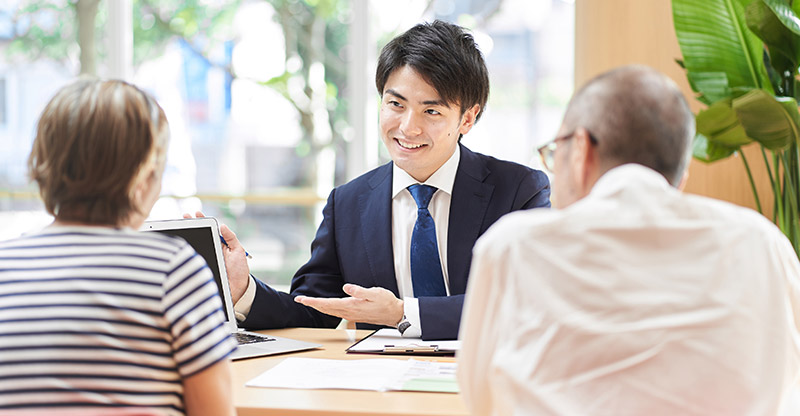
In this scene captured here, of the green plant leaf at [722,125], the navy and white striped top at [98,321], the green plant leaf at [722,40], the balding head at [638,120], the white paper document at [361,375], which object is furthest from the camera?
the green plant leaf at [722,40]

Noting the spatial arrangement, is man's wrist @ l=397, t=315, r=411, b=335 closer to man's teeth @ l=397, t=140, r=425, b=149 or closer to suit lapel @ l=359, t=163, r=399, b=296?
suit lapel @ l=359, t=163, r=399, b=296

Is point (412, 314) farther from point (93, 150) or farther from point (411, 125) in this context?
point (93, 150)

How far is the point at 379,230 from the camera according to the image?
221cm

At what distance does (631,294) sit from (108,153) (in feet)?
2.45

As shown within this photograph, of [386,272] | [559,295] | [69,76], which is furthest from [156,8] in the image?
[559,295]

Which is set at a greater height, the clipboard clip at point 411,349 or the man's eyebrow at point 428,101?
the man's eyebrow at point 428,101

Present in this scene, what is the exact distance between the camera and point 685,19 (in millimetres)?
2809

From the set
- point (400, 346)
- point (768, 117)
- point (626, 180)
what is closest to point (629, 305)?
point (626, 180)

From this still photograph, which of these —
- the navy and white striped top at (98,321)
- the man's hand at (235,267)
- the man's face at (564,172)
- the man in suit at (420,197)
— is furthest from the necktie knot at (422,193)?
the navy and white striped top at (98,321)

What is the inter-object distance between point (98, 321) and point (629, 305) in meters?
0.72

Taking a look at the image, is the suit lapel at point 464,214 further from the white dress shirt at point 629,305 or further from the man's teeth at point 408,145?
the white dress shirt at point 629,305

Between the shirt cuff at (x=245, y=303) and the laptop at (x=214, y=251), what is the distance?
105 millimetres

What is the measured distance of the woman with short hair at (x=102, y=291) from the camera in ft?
3.32

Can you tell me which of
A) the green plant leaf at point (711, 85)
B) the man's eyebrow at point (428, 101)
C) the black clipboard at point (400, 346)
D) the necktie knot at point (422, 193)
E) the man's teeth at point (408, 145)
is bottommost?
the black clipboard at point (400, 346)
